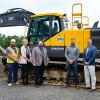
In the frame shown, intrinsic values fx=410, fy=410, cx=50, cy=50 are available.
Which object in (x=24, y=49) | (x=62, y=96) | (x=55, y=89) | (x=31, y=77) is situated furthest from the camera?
(x=31, y=77)

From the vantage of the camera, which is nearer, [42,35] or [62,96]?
[62,96]

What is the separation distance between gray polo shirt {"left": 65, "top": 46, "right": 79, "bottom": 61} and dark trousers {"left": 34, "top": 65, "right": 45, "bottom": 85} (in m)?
1.19

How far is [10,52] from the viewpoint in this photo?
15.7m

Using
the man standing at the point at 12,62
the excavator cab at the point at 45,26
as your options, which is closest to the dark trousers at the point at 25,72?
the man standing at the point at 12,62

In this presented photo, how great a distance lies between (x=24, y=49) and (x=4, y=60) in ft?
6.53

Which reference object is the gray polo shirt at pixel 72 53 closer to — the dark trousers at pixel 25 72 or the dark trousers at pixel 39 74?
the dark trousers at pixel 39 74

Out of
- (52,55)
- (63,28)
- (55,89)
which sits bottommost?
(55,89)

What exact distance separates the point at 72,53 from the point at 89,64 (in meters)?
0.79

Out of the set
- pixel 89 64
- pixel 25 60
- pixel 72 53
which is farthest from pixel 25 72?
pixel 89 64

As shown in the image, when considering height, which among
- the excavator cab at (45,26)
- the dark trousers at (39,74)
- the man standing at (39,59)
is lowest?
the dark trousers at (39,74)

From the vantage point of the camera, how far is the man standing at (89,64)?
47.5 feet

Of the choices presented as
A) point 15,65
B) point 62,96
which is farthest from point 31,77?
point 62,96

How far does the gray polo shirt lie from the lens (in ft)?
48.8

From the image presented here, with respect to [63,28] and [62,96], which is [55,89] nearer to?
[62,96]
